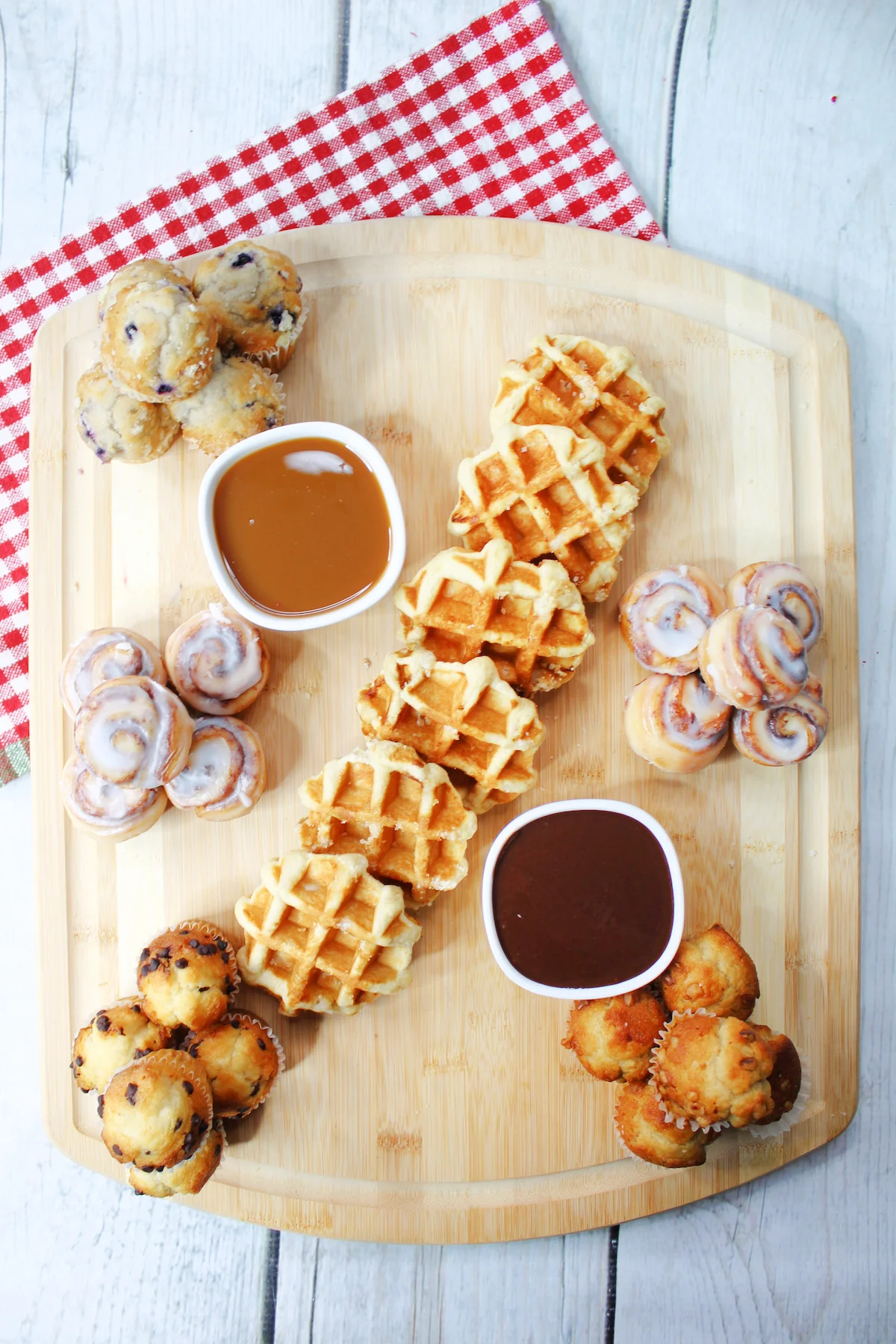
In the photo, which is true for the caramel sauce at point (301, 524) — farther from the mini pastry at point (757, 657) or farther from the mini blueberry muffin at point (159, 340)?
the mini pastry at point (757, 657)

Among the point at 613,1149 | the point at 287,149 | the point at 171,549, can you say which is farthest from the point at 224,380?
the point at 613,1149

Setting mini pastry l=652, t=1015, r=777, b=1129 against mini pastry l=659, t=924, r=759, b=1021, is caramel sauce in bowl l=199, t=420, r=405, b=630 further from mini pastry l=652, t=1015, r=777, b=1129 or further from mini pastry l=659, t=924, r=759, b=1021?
mini pastry l=652, t=1015, r=777, b=1129

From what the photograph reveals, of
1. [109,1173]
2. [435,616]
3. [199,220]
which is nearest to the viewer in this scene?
[435,616]

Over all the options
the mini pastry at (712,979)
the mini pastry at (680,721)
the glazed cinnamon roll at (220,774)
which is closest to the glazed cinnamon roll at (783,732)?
the mini pastry at (680,721)

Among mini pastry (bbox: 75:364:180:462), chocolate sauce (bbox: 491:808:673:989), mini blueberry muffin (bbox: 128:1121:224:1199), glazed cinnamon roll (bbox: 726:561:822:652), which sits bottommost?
mini blueberry muffin (bbox: 128:1121:224:1199)

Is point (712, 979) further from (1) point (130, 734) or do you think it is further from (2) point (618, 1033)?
(1) point (130, 734)

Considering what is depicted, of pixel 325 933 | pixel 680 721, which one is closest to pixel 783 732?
pixel 680 721

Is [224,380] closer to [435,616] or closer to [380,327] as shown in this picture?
[380,327]

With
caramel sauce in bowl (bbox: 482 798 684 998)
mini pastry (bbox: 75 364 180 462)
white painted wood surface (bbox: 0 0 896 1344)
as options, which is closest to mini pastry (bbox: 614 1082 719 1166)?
caramel sauce in bowl (bbox: 482 798 684 998)
